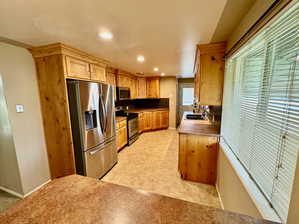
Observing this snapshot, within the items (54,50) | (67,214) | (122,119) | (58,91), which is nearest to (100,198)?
(67,214)

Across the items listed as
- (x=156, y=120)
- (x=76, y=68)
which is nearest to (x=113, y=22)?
(x=76, y=68)

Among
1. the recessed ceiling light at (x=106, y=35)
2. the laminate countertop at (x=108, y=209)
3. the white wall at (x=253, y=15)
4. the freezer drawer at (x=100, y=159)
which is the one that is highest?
the recessed ceiling light at (x=106, y=35)

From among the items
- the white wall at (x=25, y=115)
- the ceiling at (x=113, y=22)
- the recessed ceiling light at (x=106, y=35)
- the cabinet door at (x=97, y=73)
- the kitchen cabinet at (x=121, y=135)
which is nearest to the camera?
the ceiling at (x=113, y=22)

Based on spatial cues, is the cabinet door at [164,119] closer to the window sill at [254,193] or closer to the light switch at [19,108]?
the window sill at [254,193]

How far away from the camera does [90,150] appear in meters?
2.17

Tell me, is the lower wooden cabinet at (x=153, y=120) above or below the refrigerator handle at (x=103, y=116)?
below

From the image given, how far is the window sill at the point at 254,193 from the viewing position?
0.77 meters

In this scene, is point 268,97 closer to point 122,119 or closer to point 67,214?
point 67,214

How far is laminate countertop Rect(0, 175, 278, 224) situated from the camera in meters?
0.62

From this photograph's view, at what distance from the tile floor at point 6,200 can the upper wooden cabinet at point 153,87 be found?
15.0ft

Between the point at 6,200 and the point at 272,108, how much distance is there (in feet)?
11.3

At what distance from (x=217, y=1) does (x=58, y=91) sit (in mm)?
2253

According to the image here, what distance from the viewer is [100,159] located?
2.39 metres

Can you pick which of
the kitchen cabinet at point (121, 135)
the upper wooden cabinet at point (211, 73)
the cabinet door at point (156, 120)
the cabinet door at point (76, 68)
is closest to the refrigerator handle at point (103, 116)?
the cabinet door at point (76, 68)
